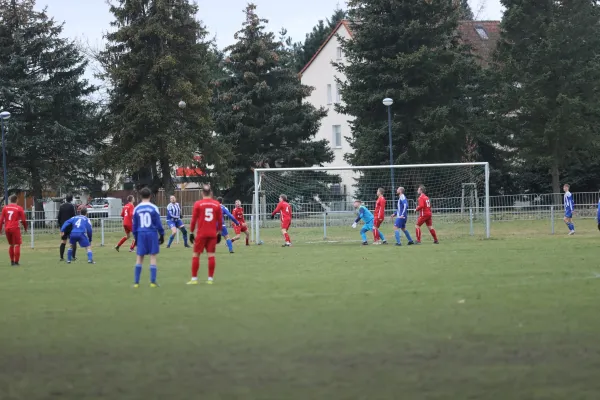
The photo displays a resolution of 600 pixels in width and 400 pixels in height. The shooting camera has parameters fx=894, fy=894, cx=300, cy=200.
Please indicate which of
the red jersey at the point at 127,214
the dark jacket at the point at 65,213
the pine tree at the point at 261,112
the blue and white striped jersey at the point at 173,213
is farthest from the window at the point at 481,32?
the dark jacket at the point at 65,213

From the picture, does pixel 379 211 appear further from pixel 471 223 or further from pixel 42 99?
pixel 42 99

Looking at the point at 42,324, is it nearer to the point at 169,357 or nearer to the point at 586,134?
the point at 169,357

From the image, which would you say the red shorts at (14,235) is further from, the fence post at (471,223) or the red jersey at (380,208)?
the fence post at (471,223)

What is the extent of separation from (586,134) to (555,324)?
41.8 m

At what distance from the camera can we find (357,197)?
135 feet

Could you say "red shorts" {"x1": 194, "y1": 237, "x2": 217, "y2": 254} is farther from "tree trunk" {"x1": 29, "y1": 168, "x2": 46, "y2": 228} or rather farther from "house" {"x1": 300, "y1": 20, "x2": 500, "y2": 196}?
"house" {"x1": 300, "y1": 20, "x2": 500, "y2": 196}

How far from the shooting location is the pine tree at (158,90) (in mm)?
51750

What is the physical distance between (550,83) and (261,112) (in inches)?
703

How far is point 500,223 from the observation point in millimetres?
38562

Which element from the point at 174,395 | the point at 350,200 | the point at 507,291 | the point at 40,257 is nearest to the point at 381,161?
the point at 350,200

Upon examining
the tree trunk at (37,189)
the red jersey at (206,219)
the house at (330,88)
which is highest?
the house at (330,88)

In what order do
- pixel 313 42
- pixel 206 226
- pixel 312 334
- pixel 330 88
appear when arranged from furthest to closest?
1. pixel 313 42
2. pixel 330 88
3. pixel 206 226
4. pixel 312 334

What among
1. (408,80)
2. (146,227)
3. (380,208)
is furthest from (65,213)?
(408,80)

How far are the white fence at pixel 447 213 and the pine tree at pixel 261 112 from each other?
15.6m
